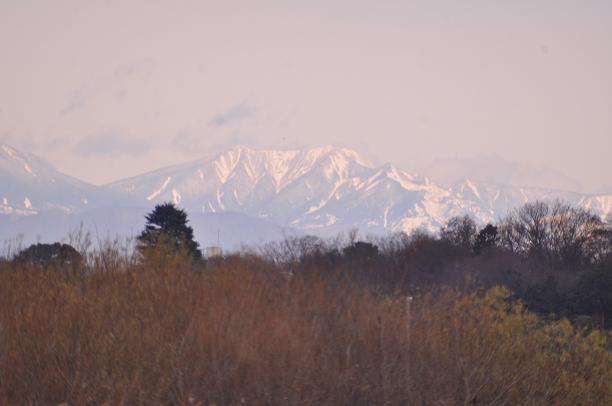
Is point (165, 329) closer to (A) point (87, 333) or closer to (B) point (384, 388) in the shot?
(A) point (87, 333)

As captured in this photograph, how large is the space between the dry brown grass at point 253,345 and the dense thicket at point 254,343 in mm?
17

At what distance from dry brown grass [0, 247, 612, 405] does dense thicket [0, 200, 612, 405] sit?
0.02 metres

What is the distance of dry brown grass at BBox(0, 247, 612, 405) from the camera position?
1061 centimetres

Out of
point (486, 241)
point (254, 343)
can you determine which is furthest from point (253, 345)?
point (486, 241)

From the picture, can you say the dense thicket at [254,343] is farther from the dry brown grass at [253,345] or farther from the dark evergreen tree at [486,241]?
the dark evergreen tree at [486,241]

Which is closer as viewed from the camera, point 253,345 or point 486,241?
point 253,345

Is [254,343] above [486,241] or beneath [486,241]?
beneath

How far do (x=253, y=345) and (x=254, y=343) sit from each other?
0.12ft

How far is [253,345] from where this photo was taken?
1103cm

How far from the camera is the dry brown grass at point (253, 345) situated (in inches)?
418

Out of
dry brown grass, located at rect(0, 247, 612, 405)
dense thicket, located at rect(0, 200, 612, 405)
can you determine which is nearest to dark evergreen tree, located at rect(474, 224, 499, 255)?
dense thicket, located at rect(0, 200, 612, 405)

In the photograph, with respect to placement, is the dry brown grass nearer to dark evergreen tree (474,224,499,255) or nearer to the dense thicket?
the dense thicket

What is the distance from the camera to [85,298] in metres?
11.4

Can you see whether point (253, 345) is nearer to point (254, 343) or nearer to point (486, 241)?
point (254, 343)
